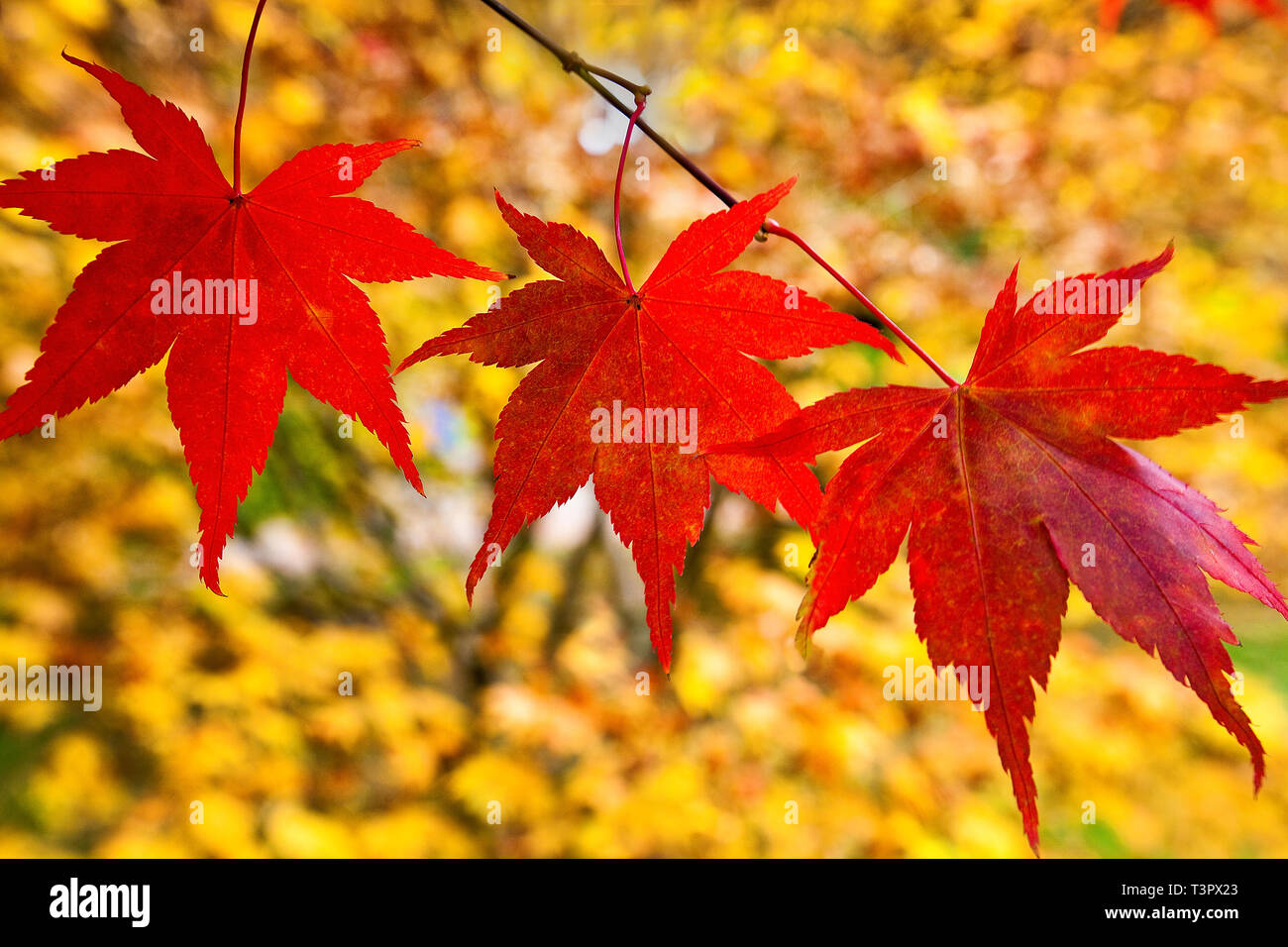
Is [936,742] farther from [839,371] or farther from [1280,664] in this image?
[1280,664]

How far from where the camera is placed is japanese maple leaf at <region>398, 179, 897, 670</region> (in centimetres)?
50

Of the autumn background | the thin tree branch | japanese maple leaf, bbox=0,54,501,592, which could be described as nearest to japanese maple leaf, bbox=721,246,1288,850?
the thin tree branch

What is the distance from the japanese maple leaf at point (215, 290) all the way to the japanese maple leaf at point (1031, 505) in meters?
0.27

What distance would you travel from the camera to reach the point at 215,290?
0.54 meters

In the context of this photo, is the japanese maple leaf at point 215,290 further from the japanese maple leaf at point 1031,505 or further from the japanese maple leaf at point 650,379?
the japanese maple leaf at point 1031,505

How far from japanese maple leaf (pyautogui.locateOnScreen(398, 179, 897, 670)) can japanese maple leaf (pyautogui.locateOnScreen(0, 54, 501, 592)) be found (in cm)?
6

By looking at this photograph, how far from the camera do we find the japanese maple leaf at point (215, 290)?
508 mm

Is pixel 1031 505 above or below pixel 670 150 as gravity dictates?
below

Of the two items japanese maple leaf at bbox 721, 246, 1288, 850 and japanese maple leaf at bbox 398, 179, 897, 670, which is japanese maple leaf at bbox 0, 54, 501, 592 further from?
japanese maple leaf at bbox 721, 246, 1288, 850

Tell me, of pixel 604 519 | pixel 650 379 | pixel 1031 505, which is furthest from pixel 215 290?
pixel 604 519

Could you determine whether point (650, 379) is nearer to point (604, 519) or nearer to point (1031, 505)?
point (1031, 505)

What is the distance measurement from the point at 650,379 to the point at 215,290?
0.96 feet

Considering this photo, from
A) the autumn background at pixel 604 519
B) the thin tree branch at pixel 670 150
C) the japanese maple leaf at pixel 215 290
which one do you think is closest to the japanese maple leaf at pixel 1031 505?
the thin tree branch at pixel 670 150

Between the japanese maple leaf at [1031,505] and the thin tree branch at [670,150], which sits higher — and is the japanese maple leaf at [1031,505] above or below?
below
